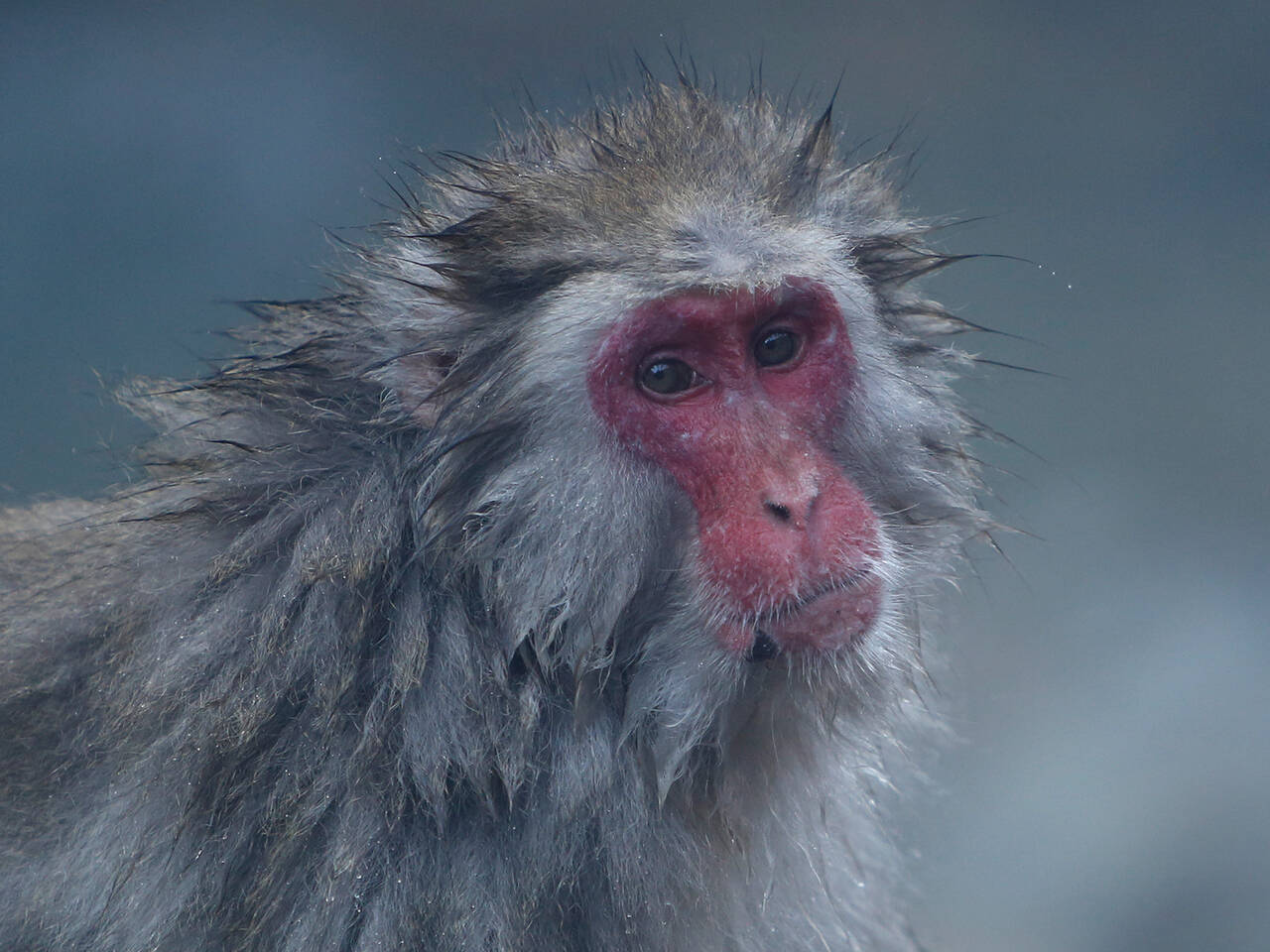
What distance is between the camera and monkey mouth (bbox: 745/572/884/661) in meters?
1.99

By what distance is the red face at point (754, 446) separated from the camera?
1.98 meters

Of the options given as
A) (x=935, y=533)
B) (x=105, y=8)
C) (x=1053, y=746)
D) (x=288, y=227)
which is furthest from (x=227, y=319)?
(x=1053, y=746)

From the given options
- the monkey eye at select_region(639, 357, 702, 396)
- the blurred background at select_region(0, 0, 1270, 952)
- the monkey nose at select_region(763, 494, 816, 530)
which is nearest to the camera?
the monkey nose at select_region(763, 494, 816, 530)

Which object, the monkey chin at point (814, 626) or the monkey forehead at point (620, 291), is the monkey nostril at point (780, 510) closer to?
the monkey chin at point (814, 626)

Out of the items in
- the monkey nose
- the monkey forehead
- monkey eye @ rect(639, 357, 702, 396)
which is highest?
the monkey forehead

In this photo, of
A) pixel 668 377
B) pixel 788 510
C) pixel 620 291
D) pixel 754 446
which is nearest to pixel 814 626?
pixel 788 510

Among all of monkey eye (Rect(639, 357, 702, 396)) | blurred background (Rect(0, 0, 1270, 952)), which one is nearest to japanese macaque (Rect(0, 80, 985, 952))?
monkey eye (Rect(639, 357, 702, 396))

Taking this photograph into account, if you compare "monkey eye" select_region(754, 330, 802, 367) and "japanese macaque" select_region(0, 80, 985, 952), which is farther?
"monkey eye" select_region(754, 330, 802, 367)

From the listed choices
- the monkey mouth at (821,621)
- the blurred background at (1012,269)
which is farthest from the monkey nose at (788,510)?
the blurred background at (1012,269)

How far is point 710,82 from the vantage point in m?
2.71

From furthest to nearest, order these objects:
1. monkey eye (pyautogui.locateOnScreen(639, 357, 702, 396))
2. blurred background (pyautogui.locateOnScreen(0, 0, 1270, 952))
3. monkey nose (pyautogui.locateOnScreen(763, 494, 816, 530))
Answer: blurred background (pyautogui.locateOnScreen(0, 0, 1270, 952)) → monkey eye (pyautogui.locateOnScreen(639, 357, 702, 396)) → monkey nose (pyautogui.locateOnScreen(763, 494, 816, 530))

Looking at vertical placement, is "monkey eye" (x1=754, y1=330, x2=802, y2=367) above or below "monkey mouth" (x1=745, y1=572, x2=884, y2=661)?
above

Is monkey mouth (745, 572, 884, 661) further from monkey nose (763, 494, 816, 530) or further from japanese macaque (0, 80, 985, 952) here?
monkey nose (763, 494, 816, 530)

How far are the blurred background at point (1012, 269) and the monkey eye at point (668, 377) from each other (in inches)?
87.4
